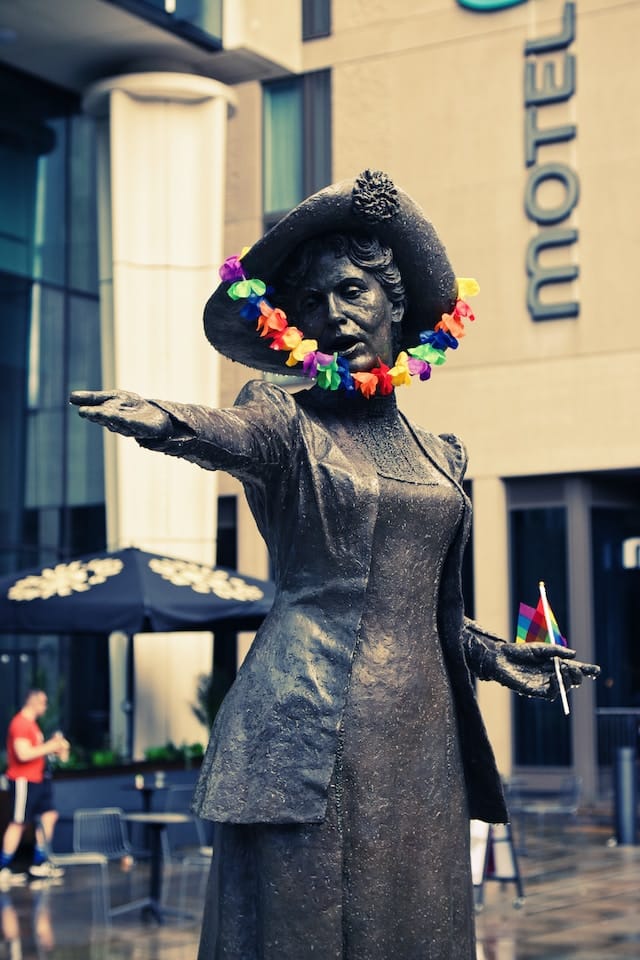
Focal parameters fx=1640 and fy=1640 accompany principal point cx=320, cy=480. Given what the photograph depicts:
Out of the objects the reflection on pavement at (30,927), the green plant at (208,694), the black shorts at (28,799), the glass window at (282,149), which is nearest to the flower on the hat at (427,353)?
the reflection on pavement at (30,927)

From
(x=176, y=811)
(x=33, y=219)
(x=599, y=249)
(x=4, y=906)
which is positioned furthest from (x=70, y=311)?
(x=4, y=906)

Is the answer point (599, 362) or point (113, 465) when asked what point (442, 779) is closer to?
point (113, 465)

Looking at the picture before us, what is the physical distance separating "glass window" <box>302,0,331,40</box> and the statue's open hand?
20.4 meters

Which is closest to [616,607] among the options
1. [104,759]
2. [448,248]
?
[448,248]

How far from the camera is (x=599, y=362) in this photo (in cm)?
2077

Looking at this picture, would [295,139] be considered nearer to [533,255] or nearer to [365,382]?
[533,255]

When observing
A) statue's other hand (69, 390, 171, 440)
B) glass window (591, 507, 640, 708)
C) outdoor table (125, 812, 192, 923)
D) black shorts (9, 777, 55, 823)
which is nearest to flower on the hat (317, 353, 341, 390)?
statue's other hand (69, 390, 171, 440)

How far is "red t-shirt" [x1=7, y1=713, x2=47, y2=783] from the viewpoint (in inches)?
550

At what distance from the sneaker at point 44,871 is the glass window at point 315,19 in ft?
44.3

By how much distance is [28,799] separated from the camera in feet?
45.7

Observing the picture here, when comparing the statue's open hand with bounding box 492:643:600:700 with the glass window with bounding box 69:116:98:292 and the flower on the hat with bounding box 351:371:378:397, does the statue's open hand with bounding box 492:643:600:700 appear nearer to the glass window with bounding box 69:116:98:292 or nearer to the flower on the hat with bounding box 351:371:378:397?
the flower on the hat with bounding box 351:371:378:397

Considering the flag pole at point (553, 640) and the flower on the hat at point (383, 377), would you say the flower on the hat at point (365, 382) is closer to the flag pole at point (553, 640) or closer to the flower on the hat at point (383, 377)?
the flower on the hat at point (383, 377)

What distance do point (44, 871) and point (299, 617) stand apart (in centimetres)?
1089

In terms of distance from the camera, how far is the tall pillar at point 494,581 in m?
21.4
